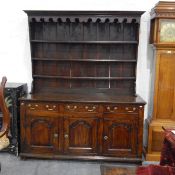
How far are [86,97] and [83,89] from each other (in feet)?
1.14

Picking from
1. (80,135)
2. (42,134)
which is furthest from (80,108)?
(42,134)

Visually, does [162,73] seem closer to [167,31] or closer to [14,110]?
[167,31]

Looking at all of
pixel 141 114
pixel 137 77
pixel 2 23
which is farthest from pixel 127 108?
pixel 2 23

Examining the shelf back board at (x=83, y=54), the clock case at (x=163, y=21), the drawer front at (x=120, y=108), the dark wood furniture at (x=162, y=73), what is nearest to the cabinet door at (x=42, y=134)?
the shelf back board at (x=83, y=54)

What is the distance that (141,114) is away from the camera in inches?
121

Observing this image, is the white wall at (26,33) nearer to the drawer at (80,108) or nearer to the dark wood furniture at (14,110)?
the dark wood furniture at (14,110)

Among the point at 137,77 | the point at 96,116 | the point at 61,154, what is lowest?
the point at 61,154

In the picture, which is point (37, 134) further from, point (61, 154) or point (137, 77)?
point (137, 77)

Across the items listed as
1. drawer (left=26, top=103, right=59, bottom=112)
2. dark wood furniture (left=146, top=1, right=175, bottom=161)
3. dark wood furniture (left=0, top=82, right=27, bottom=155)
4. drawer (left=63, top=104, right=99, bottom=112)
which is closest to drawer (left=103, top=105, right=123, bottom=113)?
drawer (left=63, top=104, right=99, bottom=112)

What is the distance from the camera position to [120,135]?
3.14 metres

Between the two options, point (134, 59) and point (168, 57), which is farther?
point (134, 59)

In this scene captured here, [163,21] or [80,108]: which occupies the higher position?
[163,21]

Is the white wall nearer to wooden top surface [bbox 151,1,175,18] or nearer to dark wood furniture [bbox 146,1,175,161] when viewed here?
dark wood furniture [bbox 146,1,175,161]

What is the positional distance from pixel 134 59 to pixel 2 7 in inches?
80.4
